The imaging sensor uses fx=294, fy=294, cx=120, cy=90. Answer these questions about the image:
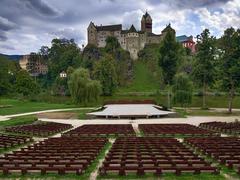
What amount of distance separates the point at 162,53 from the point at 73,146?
2961 inches

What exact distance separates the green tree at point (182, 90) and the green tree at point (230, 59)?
7.29 meters

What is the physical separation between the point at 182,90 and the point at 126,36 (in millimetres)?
91348

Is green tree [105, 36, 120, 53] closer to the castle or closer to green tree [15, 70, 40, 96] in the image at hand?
the castle

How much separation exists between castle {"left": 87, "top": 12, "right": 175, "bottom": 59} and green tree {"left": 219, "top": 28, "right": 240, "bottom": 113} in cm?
8634

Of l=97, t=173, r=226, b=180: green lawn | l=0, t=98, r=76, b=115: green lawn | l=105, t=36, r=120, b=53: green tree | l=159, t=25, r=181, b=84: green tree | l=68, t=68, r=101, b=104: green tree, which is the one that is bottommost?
l=0, t=98, r=76, b=115: green lawn

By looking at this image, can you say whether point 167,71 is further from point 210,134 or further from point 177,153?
point 177,153

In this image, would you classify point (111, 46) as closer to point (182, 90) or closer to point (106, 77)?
point (106, 77)

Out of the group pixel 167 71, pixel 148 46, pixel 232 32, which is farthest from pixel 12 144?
pixel 148 46

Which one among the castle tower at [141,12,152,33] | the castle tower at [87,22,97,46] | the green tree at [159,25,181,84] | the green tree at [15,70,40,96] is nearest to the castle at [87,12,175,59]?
the castle tower at [87,22,97,46]

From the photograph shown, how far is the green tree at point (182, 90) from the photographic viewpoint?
63438 millimetres

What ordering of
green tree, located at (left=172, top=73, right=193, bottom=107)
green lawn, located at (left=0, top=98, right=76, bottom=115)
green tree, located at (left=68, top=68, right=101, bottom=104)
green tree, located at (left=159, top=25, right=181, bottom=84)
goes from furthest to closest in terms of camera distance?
green tree, located at (left=159, top=25, right=181, bottom=84)
green tree, located at (left=68, top=68, right=101, bottom=104)
green tree, located at (left=172, top=73, right=193, bottom=107)
green lawn, located at (left=0, top=98, right=76, bottom=115)

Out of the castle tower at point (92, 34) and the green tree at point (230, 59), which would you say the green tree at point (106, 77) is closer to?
the green tree at point (230, 59)

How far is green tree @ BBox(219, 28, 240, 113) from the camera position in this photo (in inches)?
2327

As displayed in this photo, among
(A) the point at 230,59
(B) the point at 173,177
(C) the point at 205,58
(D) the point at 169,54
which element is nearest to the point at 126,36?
(D) the point at 169,54
